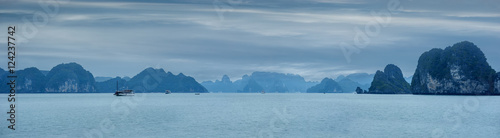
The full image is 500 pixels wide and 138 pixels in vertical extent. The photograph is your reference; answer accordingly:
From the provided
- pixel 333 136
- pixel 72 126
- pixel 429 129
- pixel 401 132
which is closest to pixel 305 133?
pixel 333 136

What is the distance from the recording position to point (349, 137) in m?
52.2

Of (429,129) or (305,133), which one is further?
(429,129)

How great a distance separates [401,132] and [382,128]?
17.0ft

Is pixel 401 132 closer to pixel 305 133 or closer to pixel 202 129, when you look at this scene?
pixel 305 133

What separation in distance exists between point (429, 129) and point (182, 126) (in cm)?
3244

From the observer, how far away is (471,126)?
64562 mm

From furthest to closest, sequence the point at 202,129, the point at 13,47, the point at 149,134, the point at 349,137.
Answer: the point at 202,129 < the point at 149,134 < the point at 349,137 < the point at 13,47

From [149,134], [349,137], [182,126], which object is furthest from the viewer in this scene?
[182,126]

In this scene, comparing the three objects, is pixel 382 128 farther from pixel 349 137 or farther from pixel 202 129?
pixel 202 129

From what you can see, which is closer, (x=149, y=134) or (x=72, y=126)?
(x=149, y=134)

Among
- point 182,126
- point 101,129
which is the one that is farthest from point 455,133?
point 101,129

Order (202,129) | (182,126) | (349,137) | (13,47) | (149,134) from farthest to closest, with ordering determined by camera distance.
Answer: (182,126) → (202,129) → (149,134) → (349,137) → (13,47)

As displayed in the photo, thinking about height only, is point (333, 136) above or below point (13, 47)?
below

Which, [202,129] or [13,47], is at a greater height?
[13,47]
